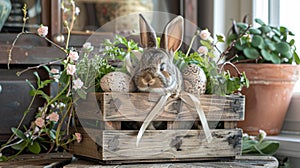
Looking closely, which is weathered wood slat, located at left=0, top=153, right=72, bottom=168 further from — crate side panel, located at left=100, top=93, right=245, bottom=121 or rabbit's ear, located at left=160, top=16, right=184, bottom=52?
rabbit's ear, located at left=160, top=16, right=184, bottom=52

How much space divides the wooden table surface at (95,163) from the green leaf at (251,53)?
39 cm

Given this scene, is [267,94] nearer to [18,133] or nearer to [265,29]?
[265,29]

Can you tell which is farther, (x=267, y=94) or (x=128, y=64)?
(x=267, y=94)

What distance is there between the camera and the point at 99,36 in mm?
1697

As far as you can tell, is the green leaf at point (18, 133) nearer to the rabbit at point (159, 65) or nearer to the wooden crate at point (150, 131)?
the wooden crate at point (150, 131)

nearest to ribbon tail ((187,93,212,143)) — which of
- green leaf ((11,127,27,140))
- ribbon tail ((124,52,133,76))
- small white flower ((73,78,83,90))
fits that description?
ribbon tail ((124,52,133,76))

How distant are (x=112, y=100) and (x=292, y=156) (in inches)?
25.5

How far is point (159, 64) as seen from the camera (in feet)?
3.81

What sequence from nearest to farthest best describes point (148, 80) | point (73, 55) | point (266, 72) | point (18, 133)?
1. point (148, 80)
2. point (73, 55)
3. point (18, 133)
4. point (266, 72)

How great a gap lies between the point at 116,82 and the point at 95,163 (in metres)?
0.18

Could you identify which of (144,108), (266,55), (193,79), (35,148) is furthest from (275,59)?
(35,148)

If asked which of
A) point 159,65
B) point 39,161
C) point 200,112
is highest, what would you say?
point 159,65

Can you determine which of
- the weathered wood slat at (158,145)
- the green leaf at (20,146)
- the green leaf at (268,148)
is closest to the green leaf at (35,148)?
the green leaf at (20,146)

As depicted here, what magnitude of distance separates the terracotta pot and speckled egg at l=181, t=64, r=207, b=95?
42 cm
